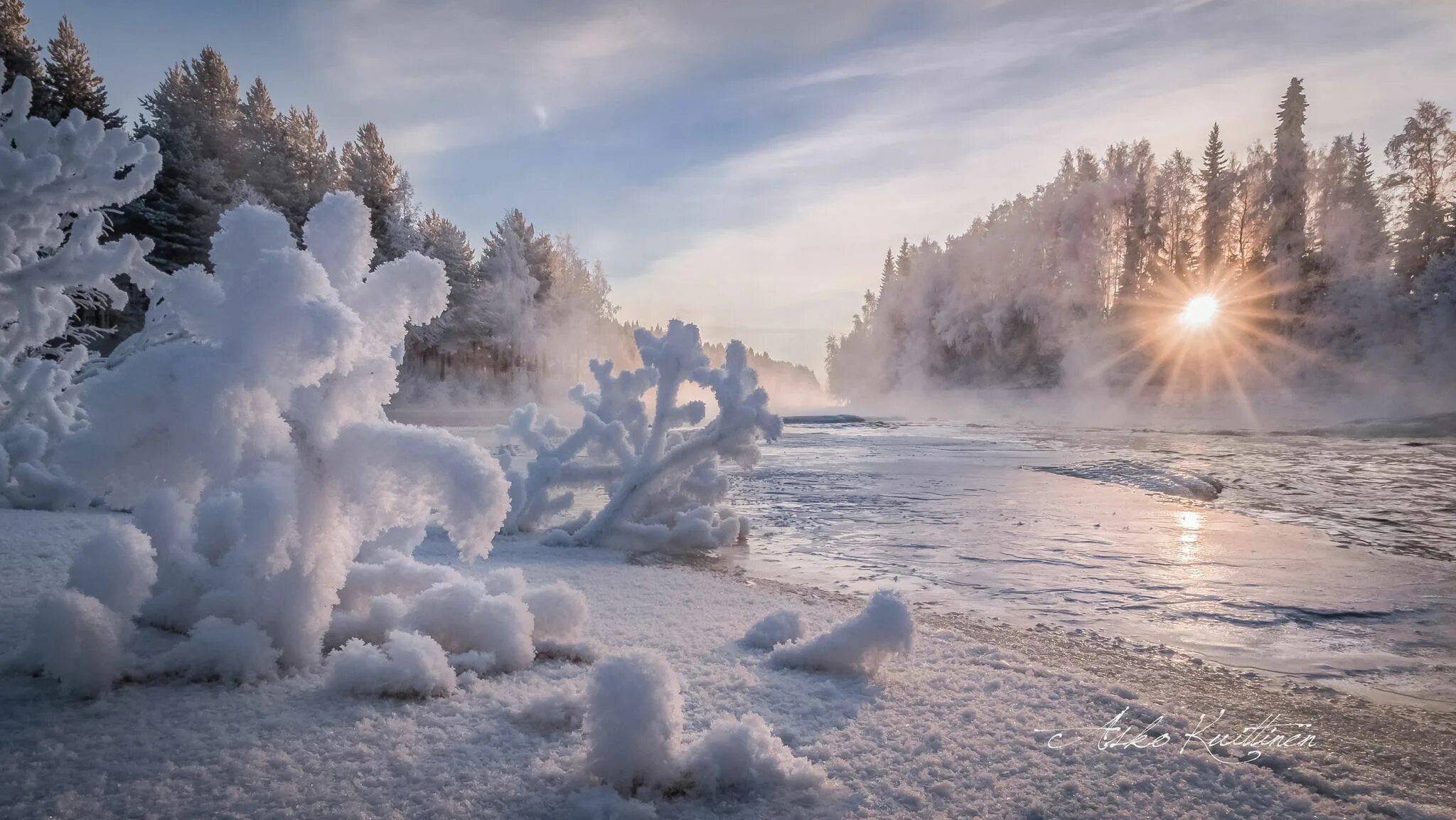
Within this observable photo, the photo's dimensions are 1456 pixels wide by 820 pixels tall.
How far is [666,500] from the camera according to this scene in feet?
19.3

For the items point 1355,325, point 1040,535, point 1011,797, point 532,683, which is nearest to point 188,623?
point 532,683

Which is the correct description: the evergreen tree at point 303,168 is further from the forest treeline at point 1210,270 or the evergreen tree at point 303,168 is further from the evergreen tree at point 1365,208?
the evergreen tree at point 1365,208

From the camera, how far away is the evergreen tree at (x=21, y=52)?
21625 mm

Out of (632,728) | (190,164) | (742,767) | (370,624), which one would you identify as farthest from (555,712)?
(190,164)

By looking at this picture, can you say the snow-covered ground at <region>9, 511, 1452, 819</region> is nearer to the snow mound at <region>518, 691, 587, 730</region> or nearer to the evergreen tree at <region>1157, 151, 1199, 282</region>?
the snow mound at <region>518, 691, 587, 730</region>

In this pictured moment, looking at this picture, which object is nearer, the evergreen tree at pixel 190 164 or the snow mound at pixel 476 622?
the snow mound at pixel 476 622

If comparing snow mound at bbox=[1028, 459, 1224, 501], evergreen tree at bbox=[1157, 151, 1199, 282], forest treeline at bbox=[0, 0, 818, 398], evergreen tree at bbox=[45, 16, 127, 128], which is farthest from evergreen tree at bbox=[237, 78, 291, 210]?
evergreen tree at bbox=[1157, 151, 1199, 282]

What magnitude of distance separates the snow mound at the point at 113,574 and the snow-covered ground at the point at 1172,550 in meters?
3.39

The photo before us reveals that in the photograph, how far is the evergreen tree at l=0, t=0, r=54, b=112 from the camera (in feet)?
70.9

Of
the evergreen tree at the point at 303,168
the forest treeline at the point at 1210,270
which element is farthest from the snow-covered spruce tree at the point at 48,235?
the forest treeline at the point at 1210,270

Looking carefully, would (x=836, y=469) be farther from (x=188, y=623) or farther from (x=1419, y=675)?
(x=188, y=623)

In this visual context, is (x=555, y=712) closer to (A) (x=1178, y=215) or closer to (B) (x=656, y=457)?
(B) (x=656, y=457)

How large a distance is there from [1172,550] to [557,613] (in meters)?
4.93

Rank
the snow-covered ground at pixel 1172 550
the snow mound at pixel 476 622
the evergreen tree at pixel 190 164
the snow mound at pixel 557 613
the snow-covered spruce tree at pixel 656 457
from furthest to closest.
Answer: the evergreen tree at pixel 190 164, the snow-covered spruce tree at pixel 656 457, the snow-covered ground at pixel 1172 550, the snow mound at pixel 557 613, the snow mound at pixel 476 622
